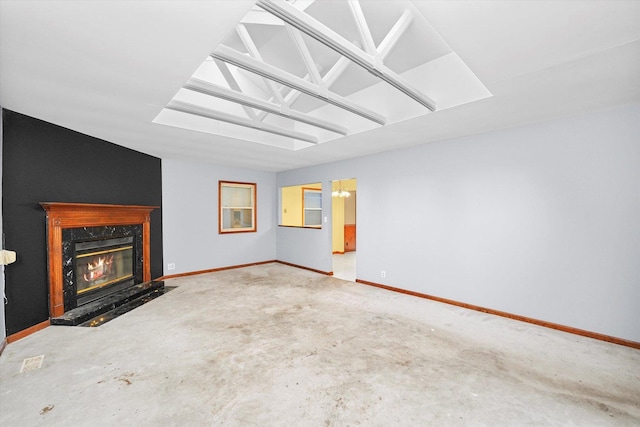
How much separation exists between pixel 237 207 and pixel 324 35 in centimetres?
563

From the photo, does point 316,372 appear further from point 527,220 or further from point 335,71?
point 527,220

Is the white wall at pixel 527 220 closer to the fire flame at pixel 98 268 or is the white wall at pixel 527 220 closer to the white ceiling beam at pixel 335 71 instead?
the white ceiling beam at pixel 335 71

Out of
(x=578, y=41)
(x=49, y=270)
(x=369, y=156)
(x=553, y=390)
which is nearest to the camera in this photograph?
(x=578, y=41)

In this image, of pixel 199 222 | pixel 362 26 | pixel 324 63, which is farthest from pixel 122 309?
pixel 362 26

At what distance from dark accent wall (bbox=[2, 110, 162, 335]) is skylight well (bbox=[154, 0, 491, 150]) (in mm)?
1457

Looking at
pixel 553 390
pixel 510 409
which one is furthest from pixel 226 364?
pixel 553 390

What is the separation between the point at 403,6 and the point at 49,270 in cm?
486

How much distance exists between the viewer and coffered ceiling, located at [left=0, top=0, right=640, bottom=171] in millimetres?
1513

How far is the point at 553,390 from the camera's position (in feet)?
6.90

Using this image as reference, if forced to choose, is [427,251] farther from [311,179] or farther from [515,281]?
[311,179]

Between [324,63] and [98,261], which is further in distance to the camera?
[98,261]

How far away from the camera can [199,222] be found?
599cm

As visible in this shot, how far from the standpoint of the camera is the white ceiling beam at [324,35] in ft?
4.78

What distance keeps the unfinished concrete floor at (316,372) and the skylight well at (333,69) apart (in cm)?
243
